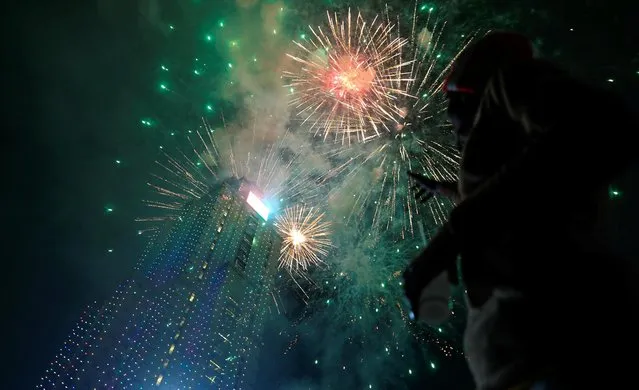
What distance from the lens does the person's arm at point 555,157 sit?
50.6 inches

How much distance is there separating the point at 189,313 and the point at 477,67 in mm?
22495

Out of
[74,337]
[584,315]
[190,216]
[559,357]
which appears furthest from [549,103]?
[190,216]

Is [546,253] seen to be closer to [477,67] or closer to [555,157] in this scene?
[555,157]

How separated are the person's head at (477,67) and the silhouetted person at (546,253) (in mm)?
383

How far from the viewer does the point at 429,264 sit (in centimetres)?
154

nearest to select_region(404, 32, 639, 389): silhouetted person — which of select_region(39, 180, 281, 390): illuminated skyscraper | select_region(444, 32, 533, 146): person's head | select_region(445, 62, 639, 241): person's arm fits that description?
select_region(445, 62, 639, 241): person's arm

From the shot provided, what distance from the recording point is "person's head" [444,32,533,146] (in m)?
2.05

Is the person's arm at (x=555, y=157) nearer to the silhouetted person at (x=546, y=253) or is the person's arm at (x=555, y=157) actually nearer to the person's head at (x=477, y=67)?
the silhouetted person at (x=546, y=253)

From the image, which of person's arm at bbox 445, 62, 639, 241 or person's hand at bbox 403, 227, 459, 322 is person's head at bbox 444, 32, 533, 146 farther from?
person's hand at bbox 403, 227, 459, 322

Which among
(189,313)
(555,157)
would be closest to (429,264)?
(555,157)

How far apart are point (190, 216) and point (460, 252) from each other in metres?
25.8

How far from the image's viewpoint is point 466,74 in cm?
216

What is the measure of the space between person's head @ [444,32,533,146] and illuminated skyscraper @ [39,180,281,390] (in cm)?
2110

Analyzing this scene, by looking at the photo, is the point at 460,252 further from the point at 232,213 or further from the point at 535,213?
the point at 232,213
